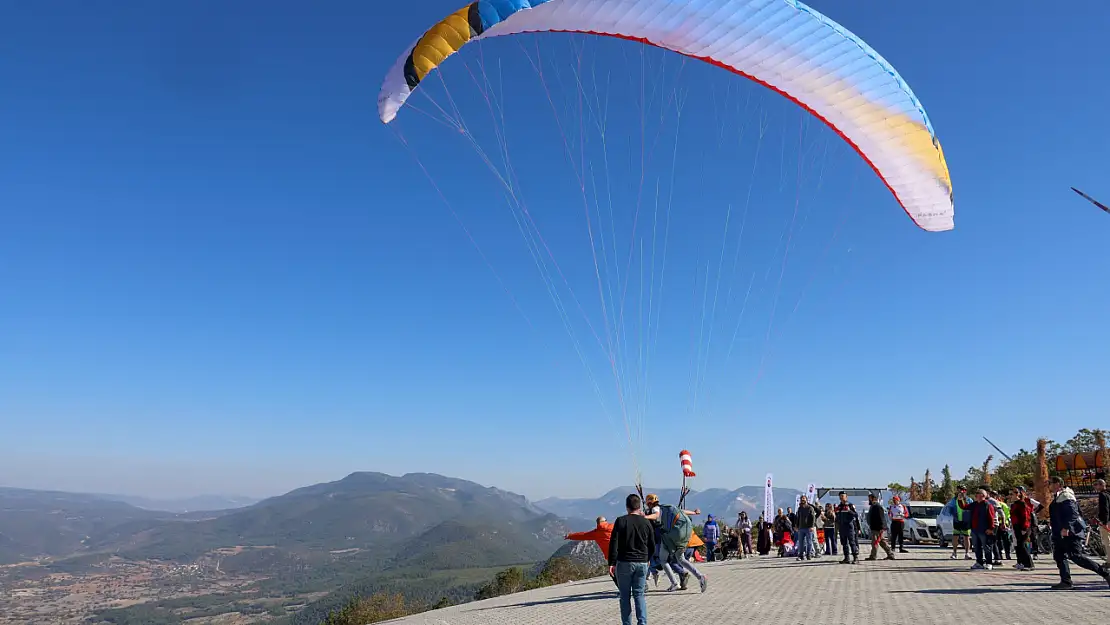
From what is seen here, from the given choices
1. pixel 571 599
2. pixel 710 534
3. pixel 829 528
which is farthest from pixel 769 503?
pixel 571 599

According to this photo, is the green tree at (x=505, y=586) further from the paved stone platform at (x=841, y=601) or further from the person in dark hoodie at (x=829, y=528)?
the person in dark hoodie at (x=829, y=528)

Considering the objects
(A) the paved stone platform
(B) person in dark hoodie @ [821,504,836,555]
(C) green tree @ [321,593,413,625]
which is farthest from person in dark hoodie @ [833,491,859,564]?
(C) green tree @ [321,593,413,625]

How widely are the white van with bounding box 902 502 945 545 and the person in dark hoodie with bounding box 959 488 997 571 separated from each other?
28.0ft

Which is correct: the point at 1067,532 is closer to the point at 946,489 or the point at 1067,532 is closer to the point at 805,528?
the point at 805,528

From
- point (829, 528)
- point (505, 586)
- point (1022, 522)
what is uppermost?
point (1022, 522)

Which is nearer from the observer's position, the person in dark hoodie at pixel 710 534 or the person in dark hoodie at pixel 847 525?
the person in dark hoodie at pixel 847 525

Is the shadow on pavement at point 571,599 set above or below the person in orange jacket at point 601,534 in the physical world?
below

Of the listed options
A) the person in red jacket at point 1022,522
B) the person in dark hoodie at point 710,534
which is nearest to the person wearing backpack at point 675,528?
the person in red jacket at point 1022,522

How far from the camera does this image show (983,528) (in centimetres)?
→ 1199

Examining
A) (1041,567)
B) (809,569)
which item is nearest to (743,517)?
(809,569)

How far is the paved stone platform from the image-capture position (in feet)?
25.1

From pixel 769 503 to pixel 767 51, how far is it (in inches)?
762

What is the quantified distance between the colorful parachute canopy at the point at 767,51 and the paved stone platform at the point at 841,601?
5870 millimetres

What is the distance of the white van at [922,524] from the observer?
20859mm
